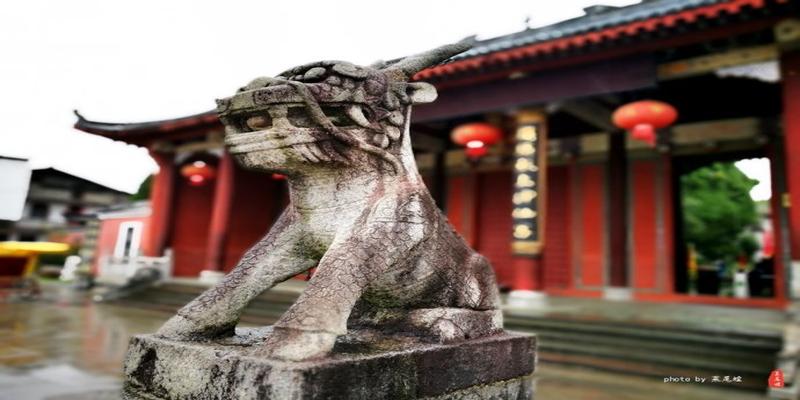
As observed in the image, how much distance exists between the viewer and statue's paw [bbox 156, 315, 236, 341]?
1.78 metres

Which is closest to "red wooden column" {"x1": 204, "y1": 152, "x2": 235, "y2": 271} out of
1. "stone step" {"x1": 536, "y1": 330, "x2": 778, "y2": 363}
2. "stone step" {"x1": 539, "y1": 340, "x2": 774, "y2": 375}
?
"stone step" {"x1": 536, "y1": 330, "x2": 778, "y2": 363}

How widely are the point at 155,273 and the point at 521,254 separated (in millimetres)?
8289

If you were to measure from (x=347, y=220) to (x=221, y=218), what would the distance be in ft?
32.4

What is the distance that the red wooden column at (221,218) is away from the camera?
10883mm

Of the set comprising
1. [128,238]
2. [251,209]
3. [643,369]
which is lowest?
[643,369]

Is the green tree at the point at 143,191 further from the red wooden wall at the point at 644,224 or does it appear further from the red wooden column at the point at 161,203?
the red wooden wall at the point at 644,224

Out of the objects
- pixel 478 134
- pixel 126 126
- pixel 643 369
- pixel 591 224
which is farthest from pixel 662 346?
pixel 126 126

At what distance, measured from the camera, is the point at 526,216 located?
7.38 metres

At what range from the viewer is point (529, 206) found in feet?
24.3

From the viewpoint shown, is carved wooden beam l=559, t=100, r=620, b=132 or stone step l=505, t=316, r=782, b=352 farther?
carved wooden beam l=559, t=100, r=620, b=132

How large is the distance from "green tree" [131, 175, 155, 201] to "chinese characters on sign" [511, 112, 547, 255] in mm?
29208

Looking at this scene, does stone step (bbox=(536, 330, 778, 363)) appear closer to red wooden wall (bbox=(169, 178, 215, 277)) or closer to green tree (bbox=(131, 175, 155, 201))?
red wooden wall (bbox=(169, 178, 215, 277))

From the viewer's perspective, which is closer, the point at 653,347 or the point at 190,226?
the point at 653,347

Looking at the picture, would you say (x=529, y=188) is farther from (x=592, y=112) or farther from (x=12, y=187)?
(x=12, y=187)
